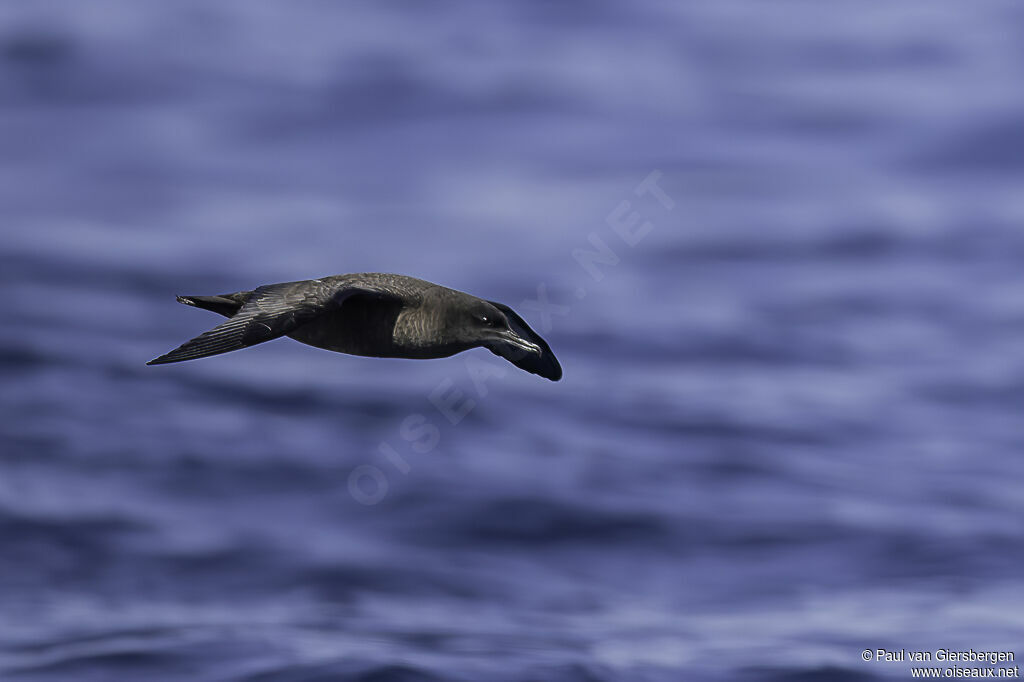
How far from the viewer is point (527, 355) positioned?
806 centimetres

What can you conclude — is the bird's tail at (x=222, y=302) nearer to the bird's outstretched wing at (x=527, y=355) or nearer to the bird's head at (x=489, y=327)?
the bird's head at (x=489, y=327)

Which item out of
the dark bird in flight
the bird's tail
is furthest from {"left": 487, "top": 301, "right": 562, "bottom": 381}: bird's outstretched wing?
the bird's tail

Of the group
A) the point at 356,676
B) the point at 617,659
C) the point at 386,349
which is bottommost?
the point at 386,349

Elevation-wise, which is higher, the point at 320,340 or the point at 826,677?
the point at 826,677

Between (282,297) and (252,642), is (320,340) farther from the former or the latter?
(252,642)

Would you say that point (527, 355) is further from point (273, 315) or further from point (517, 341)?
point (273, 315)

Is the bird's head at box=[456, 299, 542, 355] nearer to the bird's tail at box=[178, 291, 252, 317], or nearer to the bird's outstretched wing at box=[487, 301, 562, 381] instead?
the bird's outstretched wing at box=[487, 301, 562, 381]

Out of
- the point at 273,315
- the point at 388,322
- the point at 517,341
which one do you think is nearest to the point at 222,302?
the point at 273,315

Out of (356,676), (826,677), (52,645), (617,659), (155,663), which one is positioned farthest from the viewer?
(52,645)

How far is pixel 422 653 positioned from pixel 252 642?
8119 mm

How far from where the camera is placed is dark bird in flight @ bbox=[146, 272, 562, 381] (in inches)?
311

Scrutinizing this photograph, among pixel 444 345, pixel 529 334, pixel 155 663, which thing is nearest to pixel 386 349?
pixel 444 345

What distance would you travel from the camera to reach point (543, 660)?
53.0 m

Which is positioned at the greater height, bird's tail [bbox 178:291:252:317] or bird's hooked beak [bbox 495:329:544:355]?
bird's tail [bbox 178:291:252:317]
